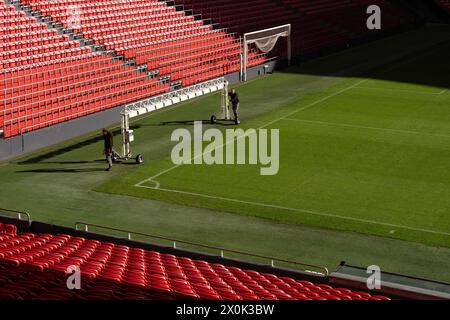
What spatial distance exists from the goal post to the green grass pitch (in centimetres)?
580

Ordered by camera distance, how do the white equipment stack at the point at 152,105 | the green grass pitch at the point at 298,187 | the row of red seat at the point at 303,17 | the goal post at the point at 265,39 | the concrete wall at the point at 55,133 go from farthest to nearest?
the row of red seat at the point at 303,17 < the goal post at the point at 265,39 < the concrete wall at the point at 55,133 < the white equipment stack at the point at 152,105 < the green grass pitch at the point at 298,187

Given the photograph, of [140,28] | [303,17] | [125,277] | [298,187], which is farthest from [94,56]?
[125,277]

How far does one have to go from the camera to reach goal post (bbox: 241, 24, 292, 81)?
44.5 meters

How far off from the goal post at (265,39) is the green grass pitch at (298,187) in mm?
5803

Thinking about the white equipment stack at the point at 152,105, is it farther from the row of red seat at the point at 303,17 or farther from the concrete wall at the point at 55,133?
the row of red seat at the point at 303,17

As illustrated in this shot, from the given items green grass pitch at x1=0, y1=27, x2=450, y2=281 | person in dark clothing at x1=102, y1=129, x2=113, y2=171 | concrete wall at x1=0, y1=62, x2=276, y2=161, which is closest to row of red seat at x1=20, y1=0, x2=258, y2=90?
green grass pitch at x1=0, y1=27, x2=450, y2=281

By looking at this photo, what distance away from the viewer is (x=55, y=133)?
32469 millimetres

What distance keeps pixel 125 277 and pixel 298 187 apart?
415 inches

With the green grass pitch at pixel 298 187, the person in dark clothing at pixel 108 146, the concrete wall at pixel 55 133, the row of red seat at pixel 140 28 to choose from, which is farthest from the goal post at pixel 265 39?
the person in dark clothing at pixel 108 146

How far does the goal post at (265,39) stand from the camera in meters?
44.5

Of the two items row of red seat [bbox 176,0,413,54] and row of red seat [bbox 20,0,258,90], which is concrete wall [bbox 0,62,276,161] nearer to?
row of red seat [bbox 20,0,258,90]

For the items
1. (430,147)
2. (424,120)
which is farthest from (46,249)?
(424,120)

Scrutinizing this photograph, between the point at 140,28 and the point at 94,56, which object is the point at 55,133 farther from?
the point at 140,28
